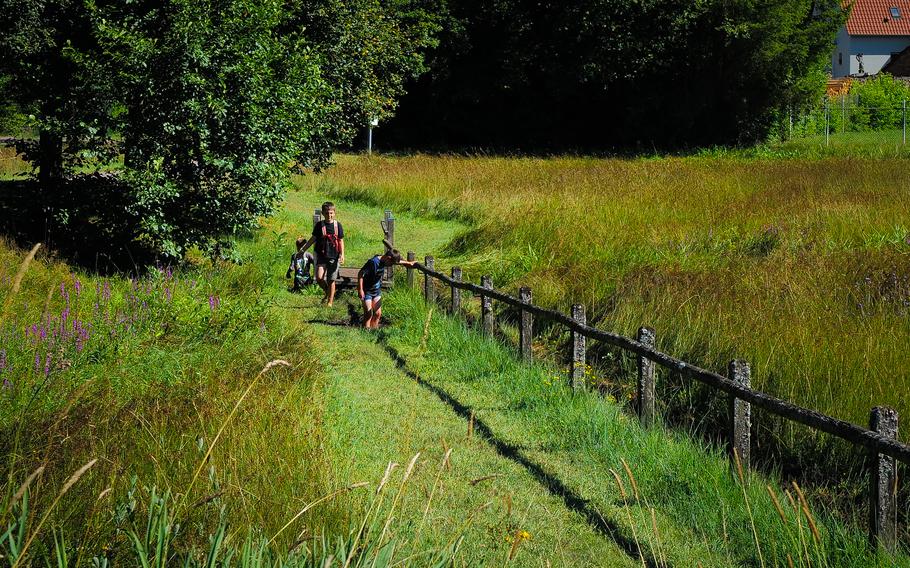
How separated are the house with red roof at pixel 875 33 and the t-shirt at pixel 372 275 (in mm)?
66072

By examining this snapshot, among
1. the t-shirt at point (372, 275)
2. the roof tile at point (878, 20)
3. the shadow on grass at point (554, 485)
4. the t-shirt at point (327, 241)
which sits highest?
the roof tile at point (878, 20)

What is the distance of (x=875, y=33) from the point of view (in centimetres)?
7050

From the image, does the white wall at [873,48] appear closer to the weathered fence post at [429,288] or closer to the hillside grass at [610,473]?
the weathered fence post at [429,288]

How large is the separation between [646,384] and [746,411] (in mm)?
1237

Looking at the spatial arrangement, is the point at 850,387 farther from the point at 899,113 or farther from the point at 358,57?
the point at 899,113

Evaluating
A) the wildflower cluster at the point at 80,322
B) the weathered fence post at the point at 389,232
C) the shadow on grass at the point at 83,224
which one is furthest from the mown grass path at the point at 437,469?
the shadow on grass at the point at 83,224

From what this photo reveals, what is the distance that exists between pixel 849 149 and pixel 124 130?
25372 mm

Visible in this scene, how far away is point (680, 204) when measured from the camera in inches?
687

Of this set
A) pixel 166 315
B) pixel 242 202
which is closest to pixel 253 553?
pixel 166 315

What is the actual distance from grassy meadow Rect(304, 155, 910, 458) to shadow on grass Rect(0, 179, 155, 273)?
5.07 metres

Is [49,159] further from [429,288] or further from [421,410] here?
[421,410]

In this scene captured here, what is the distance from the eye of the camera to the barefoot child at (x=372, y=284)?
12.2 meters

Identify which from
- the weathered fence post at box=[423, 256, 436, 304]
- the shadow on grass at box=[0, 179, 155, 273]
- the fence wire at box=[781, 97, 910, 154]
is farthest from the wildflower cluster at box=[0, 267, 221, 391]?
the fence wire at box=[781, 97, 910, 154]

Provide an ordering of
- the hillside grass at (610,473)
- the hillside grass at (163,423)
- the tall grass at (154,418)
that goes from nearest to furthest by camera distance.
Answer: the hillside grass at (163,423)
the tall grass at (154,418)
the hillside grass at (610,473)
